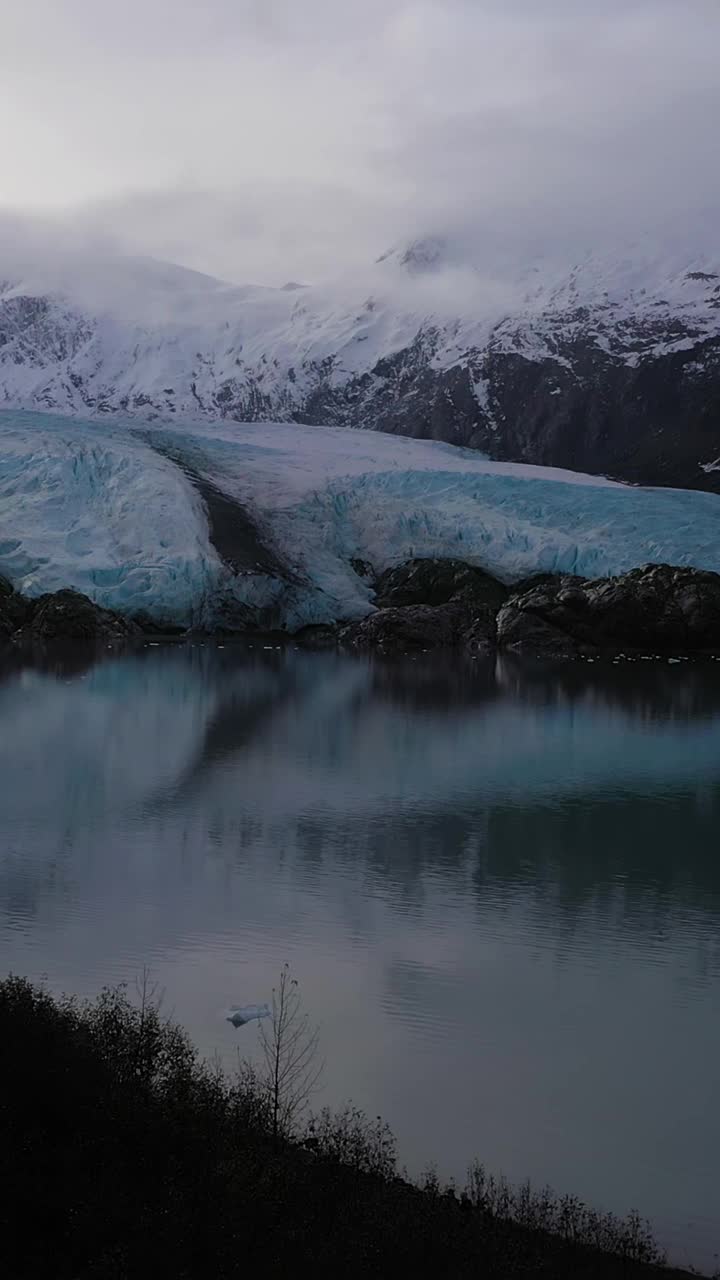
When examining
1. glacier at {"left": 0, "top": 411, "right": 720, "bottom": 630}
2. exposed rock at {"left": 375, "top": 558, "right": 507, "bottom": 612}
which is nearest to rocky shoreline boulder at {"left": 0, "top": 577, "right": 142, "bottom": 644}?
glacier at {"left": 0, "top": 411, "right": 720, "bottom": 630}

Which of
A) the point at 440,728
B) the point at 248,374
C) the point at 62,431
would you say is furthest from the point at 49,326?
the point at 440,728

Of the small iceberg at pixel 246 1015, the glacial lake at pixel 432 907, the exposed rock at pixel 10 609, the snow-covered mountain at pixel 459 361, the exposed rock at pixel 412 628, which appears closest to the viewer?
the glacial lake at pixel 432 907

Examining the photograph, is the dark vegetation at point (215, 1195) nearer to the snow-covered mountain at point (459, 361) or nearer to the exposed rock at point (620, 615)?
the exposed rock at point (620, 615)

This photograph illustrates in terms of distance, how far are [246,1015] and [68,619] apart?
3002cm

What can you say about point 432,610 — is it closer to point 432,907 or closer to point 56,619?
point 56,619

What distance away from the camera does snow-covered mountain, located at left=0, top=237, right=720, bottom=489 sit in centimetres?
6359

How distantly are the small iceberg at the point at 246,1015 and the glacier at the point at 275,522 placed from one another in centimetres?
2965

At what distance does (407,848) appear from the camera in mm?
12156

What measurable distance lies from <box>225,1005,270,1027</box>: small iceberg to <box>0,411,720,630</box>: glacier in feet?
97.3

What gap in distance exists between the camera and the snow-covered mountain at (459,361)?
63.6 m

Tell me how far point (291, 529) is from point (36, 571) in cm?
802

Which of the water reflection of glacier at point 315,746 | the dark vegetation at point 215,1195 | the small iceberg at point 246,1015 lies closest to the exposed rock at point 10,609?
the water reflection of glacier at point 315,746

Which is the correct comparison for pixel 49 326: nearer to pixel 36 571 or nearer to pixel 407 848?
pixel 36 571

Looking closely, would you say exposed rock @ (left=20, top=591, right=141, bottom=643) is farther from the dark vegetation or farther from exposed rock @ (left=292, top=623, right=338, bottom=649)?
the dark vegetation
